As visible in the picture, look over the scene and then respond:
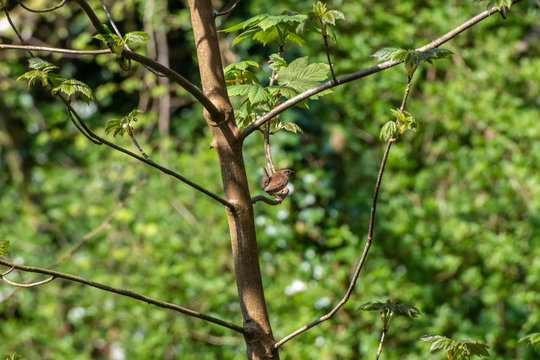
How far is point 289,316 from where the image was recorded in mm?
2859

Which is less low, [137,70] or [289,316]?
[137,70]

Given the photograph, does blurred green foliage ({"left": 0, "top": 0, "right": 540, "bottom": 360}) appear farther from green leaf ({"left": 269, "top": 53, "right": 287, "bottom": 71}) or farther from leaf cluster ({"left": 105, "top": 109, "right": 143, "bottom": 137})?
leaf cluster ({"left": 105, "top": 109, "right": 143, "bottom": 137})

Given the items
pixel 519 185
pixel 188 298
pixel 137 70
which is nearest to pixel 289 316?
pixel 188 298

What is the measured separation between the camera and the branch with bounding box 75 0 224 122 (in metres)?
0.81

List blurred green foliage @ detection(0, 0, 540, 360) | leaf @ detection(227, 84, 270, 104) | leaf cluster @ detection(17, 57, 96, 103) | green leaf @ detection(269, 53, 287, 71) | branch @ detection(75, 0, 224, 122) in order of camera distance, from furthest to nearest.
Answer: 1. blurred green foliage @ detection(0, 0, 540, 360)
2. green leaf @ detection(269, 53, 287, 71)
3. leaf @ detection(227, 84, 270, 104)
4. leaf cluster @ detection(17, 57, 96, 103)
5. branch @ detection(75, 0, 224, 122)

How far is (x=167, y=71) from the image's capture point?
90cm

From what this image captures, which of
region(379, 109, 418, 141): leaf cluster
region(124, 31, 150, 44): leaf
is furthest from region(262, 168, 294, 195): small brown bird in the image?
region(124, 31, 150, 44): leaf

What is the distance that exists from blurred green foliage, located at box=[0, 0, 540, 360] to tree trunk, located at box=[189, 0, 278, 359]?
1.77m

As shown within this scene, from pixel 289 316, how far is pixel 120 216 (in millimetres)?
1216

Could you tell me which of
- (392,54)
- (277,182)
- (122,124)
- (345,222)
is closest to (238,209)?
(277,182)

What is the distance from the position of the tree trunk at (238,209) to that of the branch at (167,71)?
3cm

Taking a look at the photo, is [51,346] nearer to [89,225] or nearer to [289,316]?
[89,225]

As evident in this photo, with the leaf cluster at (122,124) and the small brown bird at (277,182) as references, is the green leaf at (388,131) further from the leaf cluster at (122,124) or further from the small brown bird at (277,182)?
the leaf cluster at (122,124)

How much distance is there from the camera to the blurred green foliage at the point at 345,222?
2.92 m
